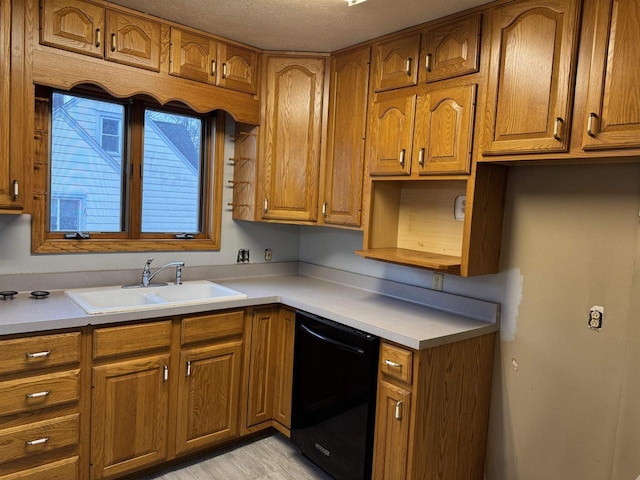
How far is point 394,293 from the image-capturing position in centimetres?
277

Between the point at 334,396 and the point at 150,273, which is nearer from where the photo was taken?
the point at 334,396

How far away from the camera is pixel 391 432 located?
6.66 feet

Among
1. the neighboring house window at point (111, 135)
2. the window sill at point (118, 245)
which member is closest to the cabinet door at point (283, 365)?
the window sill at point (118, 245)

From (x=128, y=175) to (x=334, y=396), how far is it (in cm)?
177

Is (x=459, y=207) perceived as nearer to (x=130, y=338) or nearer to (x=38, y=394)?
(x=130, y=338)

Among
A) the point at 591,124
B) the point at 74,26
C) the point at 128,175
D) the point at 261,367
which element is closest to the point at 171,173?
the point at 128,175

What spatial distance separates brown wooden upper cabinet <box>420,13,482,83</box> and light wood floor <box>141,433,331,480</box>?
84.8 inches

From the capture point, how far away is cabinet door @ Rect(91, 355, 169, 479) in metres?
2.10

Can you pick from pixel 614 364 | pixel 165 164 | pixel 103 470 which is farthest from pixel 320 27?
pixel 103 470

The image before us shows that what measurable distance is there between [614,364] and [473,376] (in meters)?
0.59

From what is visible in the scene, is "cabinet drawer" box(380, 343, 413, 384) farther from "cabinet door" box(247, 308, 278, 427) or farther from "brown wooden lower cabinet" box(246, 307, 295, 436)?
"cabinet door" box(247, 308, 278, 427)

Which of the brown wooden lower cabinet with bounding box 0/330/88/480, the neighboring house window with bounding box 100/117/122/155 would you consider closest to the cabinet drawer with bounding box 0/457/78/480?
the brown wooden lower cabinet with bounding box 0/330/88/480

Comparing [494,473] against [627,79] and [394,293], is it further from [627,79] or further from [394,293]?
[627,79]

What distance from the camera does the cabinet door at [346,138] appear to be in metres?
2.60
